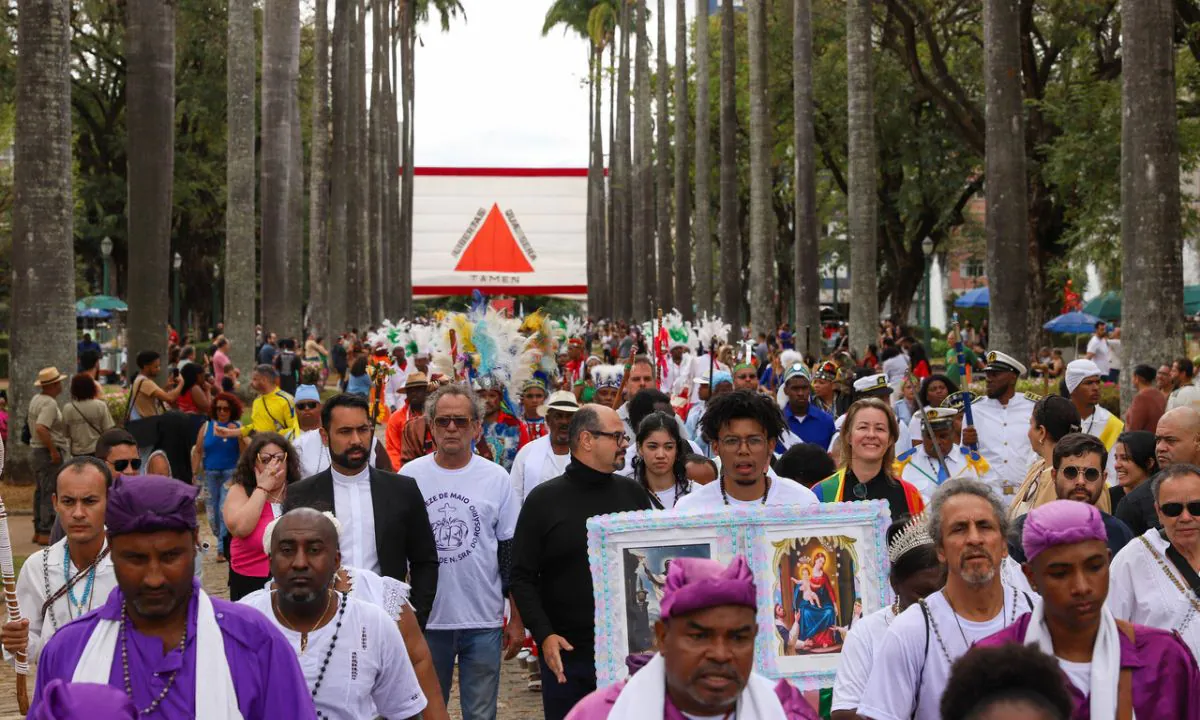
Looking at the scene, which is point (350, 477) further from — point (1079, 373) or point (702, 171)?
point (702, 171)

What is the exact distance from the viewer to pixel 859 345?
29.1m

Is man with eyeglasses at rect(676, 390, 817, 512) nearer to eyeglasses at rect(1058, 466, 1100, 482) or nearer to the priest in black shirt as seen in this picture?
the priest in black shirt

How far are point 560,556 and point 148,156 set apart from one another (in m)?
14.6

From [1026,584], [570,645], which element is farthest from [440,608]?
[1026,584]

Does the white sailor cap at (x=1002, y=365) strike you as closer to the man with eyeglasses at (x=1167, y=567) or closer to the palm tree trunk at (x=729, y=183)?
the man with eyeglasses at (x=1167, y=567)

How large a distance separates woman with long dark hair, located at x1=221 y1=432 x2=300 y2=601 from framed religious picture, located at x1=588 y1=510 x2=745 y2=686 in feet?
7.60

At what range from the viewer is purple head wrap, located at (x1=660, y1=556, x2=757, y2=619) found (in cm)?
383

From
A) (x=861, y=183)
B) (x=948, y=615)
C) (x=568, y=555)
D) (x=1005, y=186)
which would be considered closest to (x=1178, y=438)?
(x=568, y=555)

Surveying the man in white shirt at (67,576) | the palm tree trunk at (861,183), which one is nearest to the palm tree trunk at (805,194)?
the palm tree trunk at (861,183)

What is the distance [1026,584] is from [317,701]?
7.61 feet

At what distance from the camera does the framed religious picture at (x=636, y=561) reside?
5.78m

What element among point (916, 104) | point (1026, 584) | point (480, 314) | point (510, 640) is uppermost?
point (916, 104)

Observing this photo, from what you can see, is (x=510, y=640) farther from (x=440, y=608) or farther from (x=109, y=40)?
(x=109, y=40)

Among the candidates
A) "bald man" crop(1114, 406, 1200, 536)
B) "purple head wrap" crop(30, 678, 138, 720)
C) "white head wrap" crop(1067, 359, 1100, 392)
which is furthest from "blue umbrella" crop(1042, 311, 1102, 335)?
"purple head wrap" crop(30, 678, 138, 720)
